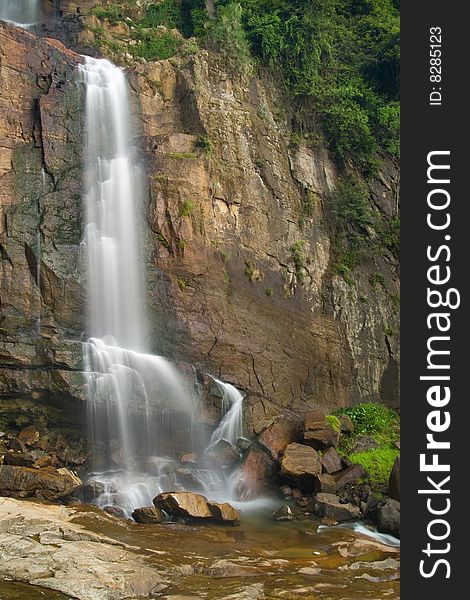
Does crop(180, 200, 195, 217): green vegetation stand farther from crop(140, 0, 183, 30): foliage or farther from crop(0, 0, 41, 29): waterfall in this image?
crop(0, 0, 41, 29): waterfall

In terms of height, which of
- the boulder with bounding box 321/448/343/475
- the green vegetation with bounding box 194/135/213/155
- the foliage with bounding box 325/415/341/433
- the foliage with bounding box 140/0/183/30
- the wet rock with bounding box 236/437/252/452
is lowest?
the boulder with bounding box 321/448/343/475

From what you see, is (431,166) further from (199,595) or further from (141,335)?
(141,335)

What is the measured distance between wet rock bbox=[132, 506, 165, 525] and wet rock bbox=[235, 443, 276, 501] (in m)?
3.01

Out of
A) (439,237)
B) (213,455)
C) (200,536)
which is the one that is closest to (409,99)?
(439,237)

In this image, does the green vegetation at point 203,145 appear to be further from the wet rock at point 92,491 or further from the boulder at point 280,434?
the wet rock at point 92,491

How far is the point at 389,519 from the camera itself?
484 inches

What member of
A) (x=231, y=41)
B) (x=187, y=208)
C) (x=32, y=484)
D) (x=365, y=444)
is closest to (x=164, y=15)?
(x=231, y=41)

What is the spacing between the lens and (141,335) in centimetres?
1742

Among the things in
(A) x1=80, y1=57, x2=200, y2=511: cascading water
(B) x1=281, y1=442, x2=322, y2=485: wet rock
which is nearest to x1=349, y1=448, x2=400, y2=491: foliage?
(B) x1=281, y1=442, x2=322, y2=485: wet rock

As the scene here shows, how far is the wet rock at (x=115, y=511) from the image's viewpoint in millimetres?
A: 12429

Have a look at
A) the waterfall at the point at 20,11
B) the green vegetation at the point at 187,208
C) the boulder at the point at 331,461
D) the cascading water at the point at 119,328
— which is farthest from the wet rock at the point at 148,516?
the waterfall at the point at 20,11

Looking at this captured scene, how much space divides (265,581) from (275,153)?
16.0 metres

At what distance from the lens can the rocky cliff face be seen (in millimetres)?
16672

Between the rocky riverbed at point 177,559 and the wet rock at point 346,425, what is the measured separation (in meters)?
5.69
